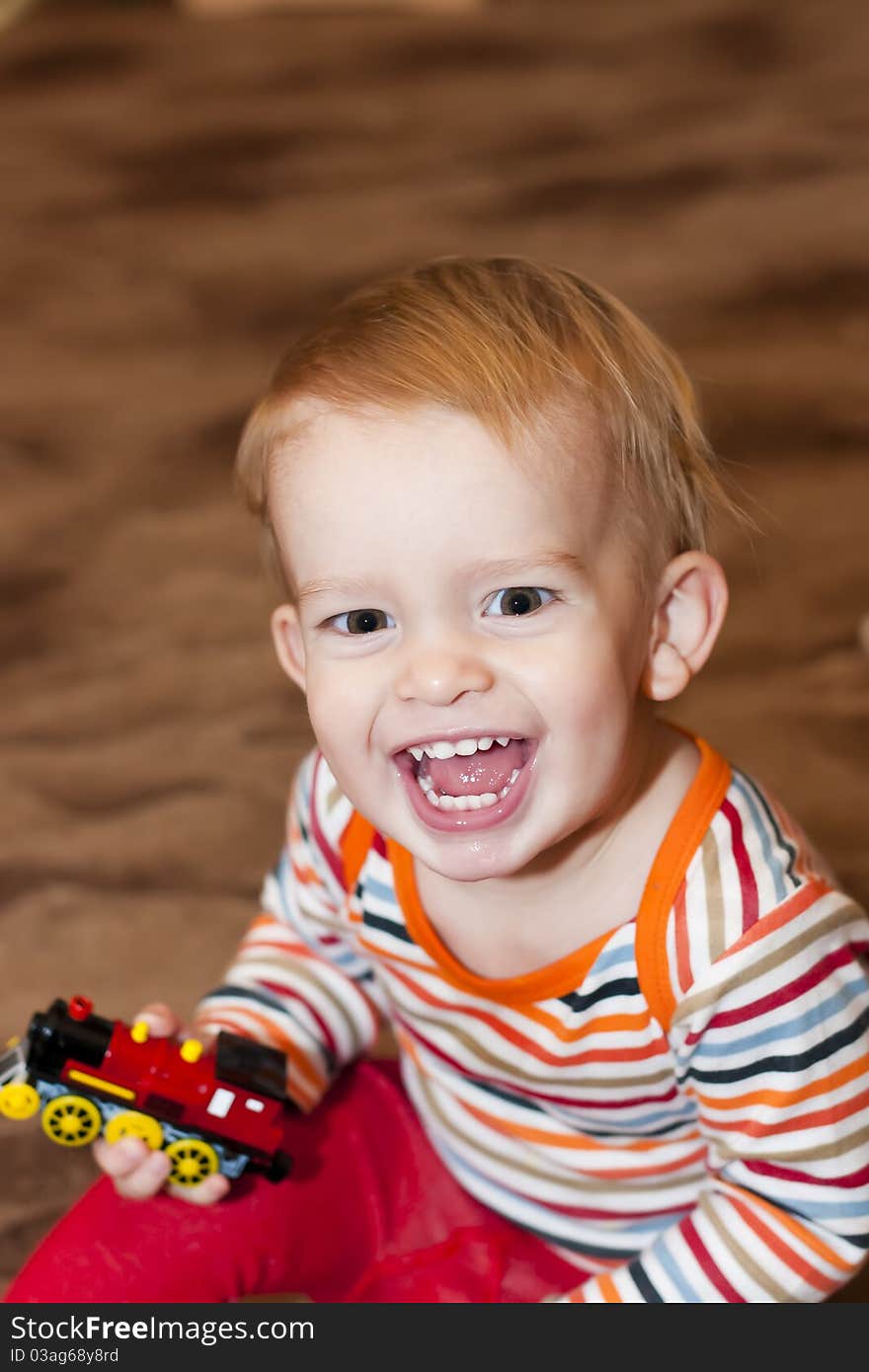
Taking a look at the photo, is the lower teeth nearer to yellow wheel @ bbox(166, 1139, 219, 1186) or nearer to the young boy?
the young boy

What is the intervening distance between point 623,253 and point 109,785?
3.29ft

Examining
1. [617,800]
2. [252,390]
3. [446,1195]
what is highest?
[617,800]

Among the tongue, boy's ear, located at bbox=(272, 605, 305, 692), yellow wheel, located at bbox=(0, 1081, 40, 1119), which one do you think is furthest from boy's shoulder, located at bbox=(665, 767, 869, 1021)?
yellow wheel, located at bbox=(0, 1081, 40, 1119)

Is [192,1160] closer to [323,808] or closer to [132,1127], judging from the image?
[132,1127]

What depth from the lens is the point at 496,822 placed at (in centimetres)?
73

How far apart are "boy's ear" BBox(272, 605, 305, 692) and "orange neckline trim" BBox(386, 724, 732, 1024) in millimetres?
97

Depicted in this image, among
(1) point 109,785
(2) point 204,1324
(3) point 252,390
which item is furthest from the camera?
(3) point 252,390

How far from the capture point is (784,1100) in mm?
753

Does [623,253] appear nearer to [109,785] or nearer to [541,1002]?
[109,785]

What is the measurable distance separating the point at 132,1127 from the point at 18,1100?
0.19 feet

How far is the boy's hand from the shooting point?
0.85 meters

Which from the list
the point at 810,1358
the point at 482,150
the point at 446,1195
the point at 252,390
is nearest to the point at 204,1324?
the point at 446,1195

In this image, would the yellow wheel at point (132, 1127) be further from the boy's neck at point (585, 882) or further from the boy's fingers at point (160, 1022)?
the boy's neck at point (585, 882)

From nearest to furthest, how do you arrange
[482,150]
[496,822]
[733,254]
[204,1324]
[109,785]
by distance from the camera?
[496,822]
[204,1324]
[109,785]
[733,254]
[482,150]
